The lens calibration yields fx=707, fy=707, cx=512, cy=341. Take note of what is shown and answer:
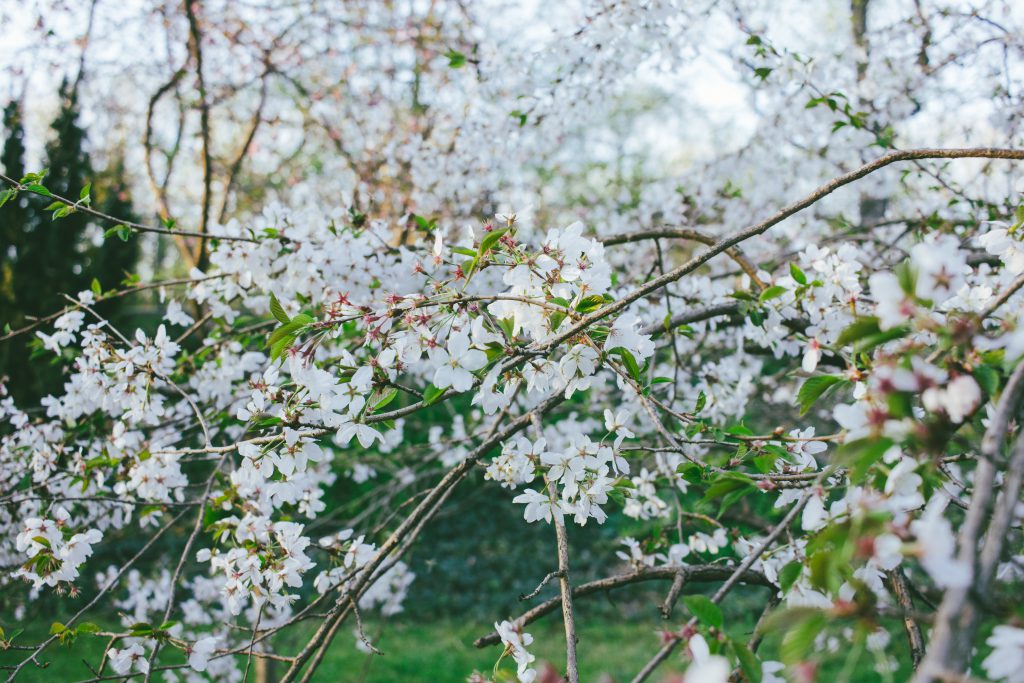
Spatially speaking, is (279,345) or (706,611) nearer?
(706,611)

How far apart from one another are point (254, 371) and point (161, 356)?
593 millimetres

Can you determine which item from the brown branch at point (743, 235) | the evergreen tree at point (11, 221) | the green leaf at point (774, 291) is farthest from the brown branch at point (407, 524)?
the evergreen tree at point (11, 221)

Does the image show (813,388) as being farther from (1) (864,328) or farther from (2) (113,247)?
(2) (113,247)

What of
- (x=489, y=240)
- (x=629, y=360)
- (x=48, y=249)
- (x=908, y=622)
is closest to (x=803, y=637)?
(x=629, y=360)

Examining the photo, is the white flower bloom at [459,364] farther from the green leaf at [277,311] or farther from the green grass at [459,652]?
the green grass at [459,652]


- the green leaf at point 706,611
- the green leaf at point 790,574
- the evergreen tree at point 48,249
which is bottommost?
the green leaf at point 706,611

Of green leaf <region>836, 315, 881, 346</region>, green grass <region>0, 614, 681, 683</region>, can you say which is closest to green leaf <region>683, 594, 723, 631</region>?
green leaf <region>836, 315, 881, 346</region>

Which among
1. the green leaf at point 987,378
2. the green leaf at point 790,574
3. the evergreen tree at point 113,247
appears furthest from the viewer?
the evergreen tree at point 113,247

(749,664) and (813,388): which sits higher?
(813,388)

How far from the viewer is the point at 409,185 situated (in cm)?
554

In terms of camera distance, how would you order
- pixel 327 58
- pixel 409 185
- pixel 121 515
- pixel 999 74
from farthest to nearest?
1. pixel 327 58
2. pixel 409 185
3. pixel 999 74
4. pixel 121 515

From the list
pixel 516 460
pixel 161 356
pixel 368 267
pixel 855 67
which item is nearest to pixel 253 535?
pixel 161 356

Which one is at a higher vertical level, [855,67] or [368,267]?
[855,67]

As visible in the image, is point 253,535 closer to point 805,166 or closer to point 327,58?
point 805,166
